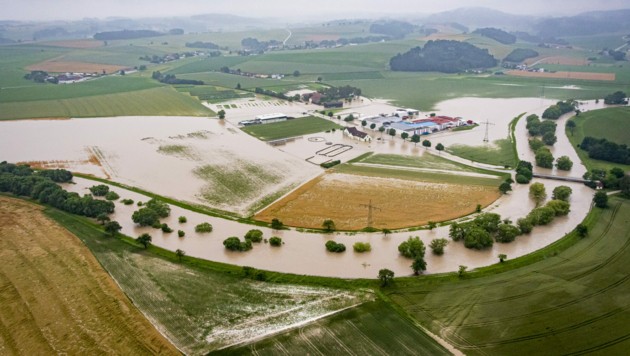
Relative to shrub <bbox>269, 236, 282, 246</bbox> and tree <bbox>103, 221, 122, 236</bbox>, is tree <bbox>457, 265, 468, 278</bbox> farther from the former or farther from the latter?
tree <bbox>103, 221, 122, 236</bbox>

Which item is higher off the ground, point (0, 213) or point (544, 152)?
point (544, 152)

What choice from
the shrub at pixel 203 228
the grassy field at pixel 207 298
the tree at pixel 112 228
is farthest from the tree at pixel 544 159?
the tree at pixel 112 228

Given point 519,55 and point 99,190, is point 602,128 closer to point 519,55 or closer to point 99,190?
point 99,190

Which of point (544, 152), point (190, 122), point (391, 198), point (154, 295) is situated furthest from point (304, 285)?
point (190, 122)

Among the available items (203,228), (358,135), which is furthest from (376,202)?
(358,135)

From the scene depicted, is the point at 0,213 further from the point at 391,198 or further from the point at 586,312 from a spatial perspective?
the point at 586,312

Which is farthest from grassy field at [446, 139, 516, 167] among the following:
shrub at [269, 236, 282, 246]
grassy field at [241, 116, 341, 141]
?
shrub at [269, 236, 282, 246]
